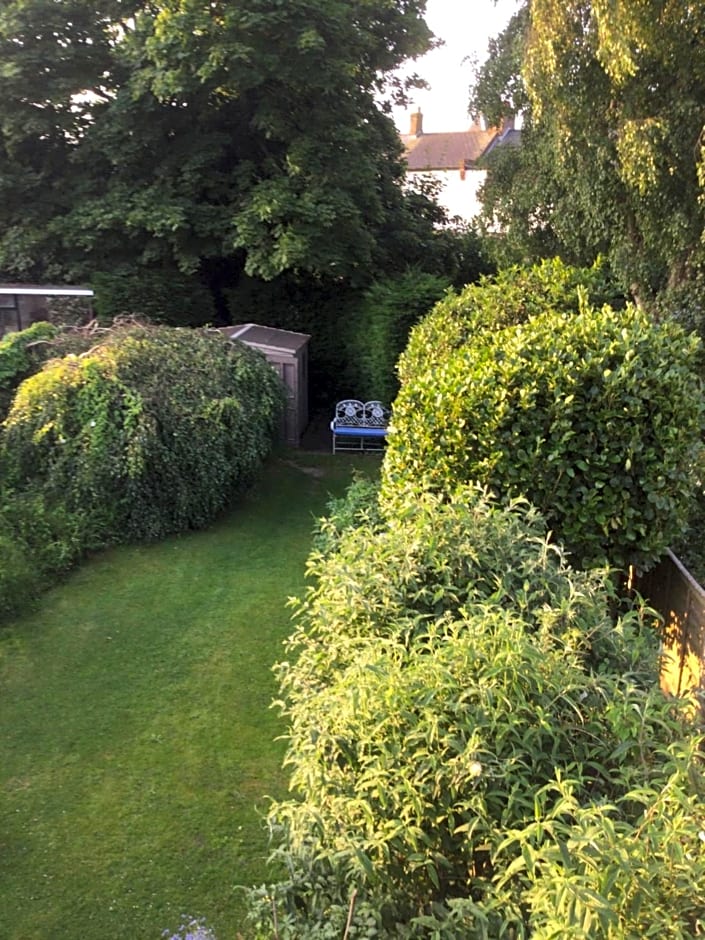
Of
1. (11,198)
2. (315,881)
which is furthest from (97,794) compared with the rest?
(11,198)

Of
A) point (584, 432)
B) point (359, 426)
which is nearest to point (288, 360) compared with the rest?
point (359, 426)

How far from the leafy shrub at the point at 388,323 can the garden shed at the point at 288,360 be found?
1153mm

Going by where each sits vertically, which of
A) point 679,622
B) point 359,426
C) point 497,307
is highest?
point 497,307

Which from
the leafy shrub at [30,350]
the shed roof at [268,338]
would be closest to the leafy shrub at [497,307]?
the shed roof at [268,338]

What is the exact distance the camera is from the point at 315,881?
251cm

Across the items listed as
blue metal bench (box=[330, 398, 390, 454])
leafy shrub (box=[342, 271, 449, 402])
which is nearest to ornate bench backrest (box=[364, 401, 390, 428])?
blue metal bench (box=[330, 398, 390, 454])

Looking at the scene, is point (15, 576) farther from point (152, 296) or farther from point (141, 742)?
point (152, 296)

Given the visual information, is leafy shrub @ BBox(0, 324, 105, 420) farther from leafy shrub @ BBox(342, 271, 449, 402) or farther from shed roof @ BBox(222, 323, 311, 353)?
leafy shrub @ BBox(342, 271, 449, 402)

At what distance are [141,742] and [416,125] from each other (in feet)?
136

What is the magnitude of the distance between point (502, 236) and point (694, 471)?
872 cm

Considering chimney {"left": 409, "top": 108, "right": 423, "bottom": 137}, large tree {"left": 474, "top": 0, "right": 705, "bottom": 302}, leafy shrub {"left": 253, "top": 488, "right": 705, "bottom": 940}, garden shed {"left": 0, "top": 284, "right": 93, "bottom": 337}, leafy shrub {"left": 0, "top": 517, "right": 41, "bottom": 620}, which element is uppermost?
chimney {"left": 409, "top": 108, "right": 423, "bottom": 137}

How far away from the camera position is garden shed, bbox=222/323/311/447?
1149 centimetres

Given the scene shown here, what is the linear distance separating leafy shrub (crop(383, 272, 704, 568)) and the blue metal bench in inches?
265

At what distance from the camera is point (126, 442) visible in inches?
306
